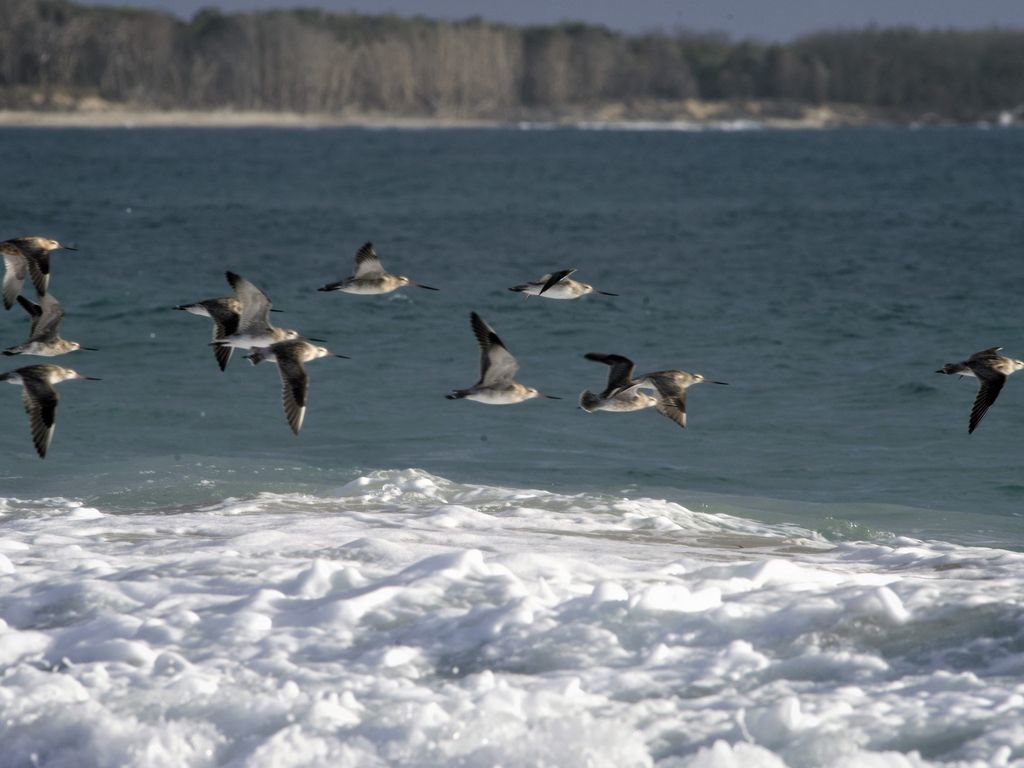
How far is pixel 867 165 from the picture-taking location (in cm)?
8256

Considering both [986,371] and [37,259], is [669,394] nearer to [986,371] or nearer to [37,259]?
[986,371]

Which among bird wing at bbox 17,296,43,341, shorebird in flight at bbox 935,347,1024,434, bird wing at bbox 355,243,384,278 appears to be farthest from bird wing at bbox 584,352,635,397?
bird wing at bbox 17,296,43,341

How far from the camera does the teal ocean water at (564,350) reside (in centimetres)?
1391

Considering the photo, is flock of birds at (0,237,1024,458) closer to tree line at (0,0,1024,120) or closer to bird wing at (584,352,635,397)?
bird wing at (584,352,635,397)

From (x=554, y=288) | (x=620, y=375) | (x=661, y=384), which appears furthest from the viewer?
(x=554, y=288)

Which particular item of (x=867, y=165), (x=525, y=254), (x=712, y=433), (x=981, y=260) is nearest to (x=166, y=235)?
(x=525, y=254)

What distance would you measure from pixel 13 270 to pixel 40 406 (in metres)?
1.73

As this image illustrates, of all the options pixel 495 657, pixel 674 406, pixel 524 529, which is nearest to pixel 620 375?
pixel 674 406

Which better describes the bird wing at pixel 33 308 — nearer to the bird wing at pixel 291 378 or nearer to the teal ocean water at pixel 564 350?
the teal ocean water at pixel 564 350

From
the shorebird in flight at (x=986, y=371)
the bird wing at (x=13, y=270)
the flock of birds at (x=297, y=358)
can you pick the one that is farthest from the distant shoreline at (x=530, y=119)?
the shorebird in flight at (x=986, y=371)

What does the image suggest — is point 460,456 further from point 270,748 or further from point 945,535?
point 270,748

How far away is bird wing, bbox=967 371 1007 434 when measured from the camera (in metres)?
11.3

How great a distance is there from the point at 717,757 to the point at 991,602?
2.27 meters

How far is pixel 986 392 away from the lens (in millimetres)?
11523
